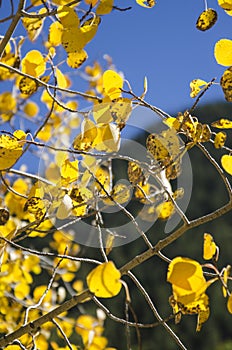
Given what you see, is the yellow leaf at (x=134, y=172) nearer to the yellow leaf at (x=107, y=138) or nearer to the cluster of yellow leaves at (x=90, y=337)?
the yellow leaf at (x=107, y=138)

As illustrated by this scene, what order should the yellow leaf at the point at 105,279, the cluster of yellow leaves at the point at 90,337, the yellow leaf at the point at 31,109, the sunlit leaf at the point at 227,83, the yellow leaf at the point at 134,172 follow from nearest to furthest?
the yellow leaf at the point at 105,279 < the sunlit leaf at the point at 227,83 < the yellow leaf at the point at 134,172 < the cluster of yellow leaves at the point at 90,337 < the yellow leaf at the point at 31,109

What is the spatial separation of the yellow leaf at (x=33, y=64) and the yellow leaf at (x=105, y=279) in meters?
0.42

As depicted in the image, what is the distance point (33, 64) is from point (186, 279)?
47 centimetres

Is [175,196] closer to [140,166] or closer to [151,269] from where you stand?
[140,166]

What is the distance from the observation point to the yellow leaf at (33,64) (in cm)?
90

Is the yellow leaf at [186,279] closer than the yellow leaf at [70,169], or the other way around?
the yellow leaf at [186,279]

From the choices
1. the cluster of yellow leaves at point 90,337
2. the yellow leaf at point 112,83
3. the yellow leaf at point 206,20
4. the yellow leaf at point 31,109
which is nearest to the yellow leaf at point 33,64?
the yellow leaf at point 112,83

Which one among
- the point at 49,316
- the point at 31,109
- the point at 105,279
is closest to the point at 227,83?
the point at 105,279

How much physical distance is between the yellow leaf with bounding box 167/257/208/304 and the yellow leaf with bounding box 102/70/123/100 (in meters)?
0.28

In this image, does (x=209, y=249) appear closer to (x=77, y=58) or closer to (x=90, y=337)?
(x=77, y=58)

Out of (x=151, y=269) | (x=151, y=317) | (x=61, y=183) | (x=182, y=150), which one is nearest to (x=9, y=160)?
(x=61, y=183)

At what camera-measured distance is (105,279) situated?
57cm

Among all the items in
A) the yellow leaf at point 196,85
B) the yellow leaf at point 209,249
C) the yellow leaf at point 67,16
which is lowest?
the yellow leaf at point 209,249

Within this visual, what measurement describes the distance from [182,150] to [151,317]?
461 cm
